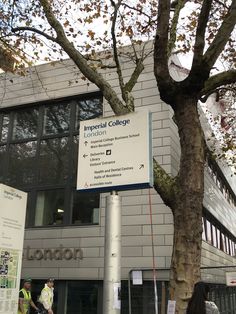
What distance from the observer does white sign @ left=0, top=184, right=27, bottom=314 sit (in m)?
8.95

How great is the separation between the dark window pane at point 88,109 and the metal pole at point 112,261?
35.3 ft

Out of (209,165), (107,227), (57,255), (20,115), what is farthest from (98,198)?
(107,227)

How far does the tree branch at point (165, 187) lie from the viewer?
7.85 metres

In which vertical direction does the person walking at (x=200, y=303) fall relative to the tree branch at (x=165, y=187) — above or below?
below

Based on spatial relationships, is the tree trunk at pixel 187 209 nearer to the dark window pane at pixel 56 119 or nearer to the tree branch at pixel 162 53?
the tree branch at pixel 162 53

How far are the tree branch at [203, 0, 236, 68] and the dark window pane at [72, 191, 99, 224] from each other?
7.37m

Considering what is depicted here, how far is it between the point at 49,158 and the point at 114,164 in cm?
1084

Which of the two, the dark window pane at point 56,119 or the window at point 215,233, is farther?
the window at point 215,233

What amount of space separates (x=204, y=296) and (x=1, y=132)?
41.9ft

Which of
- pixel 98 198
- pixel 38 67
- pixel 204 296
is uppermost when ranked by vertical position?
pixel 38 67

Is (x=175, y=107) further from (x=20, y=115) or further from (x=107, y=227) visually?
(x=20, y=115)

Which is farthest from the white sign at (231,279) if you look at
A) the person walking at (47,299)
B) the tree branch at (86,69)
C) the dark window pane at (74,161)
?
the tree branch at (86,69)

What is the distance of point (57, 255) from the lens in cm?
1433

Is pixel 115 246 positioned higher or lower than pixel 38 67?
lower
